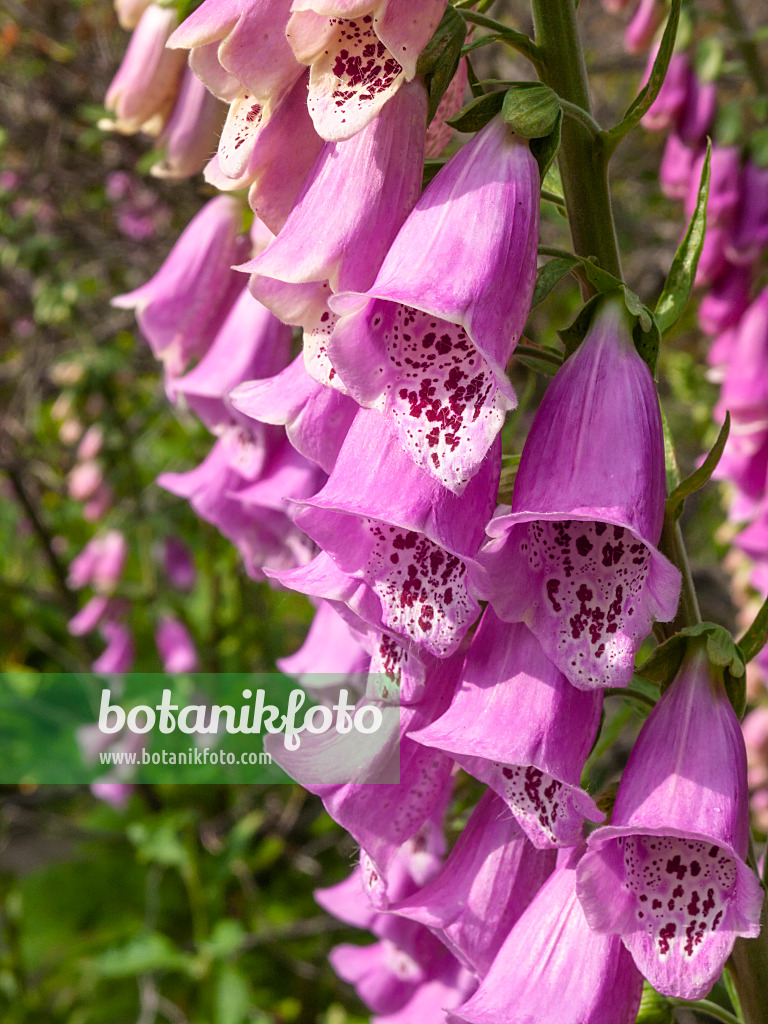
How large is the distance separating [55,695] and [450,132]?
2.87 metres

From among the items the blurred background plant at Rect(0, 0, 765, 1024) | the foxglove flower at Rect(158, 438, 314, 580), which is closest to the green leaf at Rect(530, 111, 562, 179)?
the foxglove flower at Rect(158, 438, 314, 580)

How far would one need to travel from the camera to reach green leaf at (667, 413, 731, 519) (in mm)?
593

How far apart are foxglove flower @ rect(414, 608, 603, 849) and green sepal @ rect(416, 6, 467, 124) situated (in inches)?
12.2

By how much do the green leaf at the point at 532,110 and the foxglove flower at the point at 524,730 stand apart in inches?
11.1

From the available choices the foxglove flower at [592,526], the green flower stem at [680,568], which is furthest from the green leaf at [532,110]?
the green flower stem at [680,568]

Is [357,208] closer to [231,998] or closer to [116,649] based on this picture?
[231,998]

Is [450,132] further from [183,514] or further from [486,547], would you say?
[183,514]

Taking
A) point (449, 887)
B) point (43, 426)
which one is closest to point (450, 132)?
point (449, 887)

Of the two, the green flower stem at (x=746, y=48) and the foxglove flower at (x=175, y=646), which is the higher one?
the green flower stem at (x=746, y=48)

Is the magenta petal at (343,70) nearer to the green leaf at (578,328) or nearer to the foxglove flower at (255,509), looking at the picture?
the green leaf at (578,328)

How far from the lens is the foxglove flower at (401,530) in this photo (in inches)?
21.5

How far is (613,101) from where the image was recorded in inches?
132

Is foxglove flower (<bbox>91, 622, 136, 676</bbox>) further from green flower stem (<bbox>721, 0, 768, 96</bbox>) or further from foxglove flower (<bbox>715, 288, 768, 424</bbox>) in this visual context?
green flower stem (<bbox>721, 0, 768, 96</bbox>)

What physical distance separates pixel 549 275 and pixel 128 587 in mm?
2224
